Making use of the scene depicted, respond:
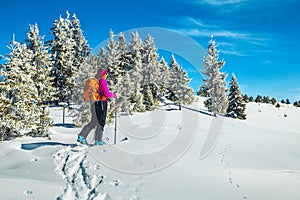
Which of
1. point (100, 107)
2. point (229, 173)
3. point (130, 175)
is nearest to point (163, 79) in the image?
point (100, 107)

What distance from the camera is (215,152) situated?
36.4 feet

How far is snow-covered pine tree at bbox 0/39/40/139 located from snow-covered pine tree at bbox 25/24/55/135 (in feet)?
1.68

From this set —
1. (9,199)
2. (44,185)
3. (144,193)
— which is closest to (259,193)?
(144,193)

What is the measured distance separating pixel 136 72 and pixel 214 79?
1243 centimetres

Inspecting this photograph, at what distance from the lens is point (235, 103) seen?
141ft

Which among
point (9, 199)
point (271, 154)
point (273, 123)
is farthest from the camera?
point (273, 123)

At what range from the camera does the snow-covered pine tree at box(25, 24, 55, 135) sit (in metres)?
13.0

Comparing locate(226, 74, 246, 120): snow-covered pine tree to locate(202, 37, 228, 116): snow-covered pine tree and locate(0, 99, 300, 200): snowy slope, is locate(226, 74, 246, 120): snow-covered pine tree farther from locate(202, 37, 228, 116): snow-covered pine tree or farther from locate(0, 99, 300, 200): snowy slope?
locate(0, 99, 300, 200): snowy slope

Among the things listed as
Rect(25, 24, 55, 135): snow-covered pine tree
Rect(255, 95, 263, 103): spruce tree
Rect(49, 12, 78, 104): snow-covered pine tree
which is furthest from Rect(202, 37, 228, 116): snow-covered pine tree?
Rect(255, 95, 263, 103): spruce tree

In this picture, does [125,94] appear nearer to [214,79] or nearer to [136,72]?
[136,72]

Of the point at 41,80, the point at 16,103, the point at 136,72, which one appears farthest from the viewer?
the point at 136,72

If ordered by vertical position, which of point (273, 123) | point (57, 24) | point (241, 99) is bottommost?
point (273, 123)

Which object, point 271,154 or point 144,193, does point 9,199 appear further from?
point 271,154

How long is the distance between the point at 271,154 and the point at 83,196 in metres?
11.2
